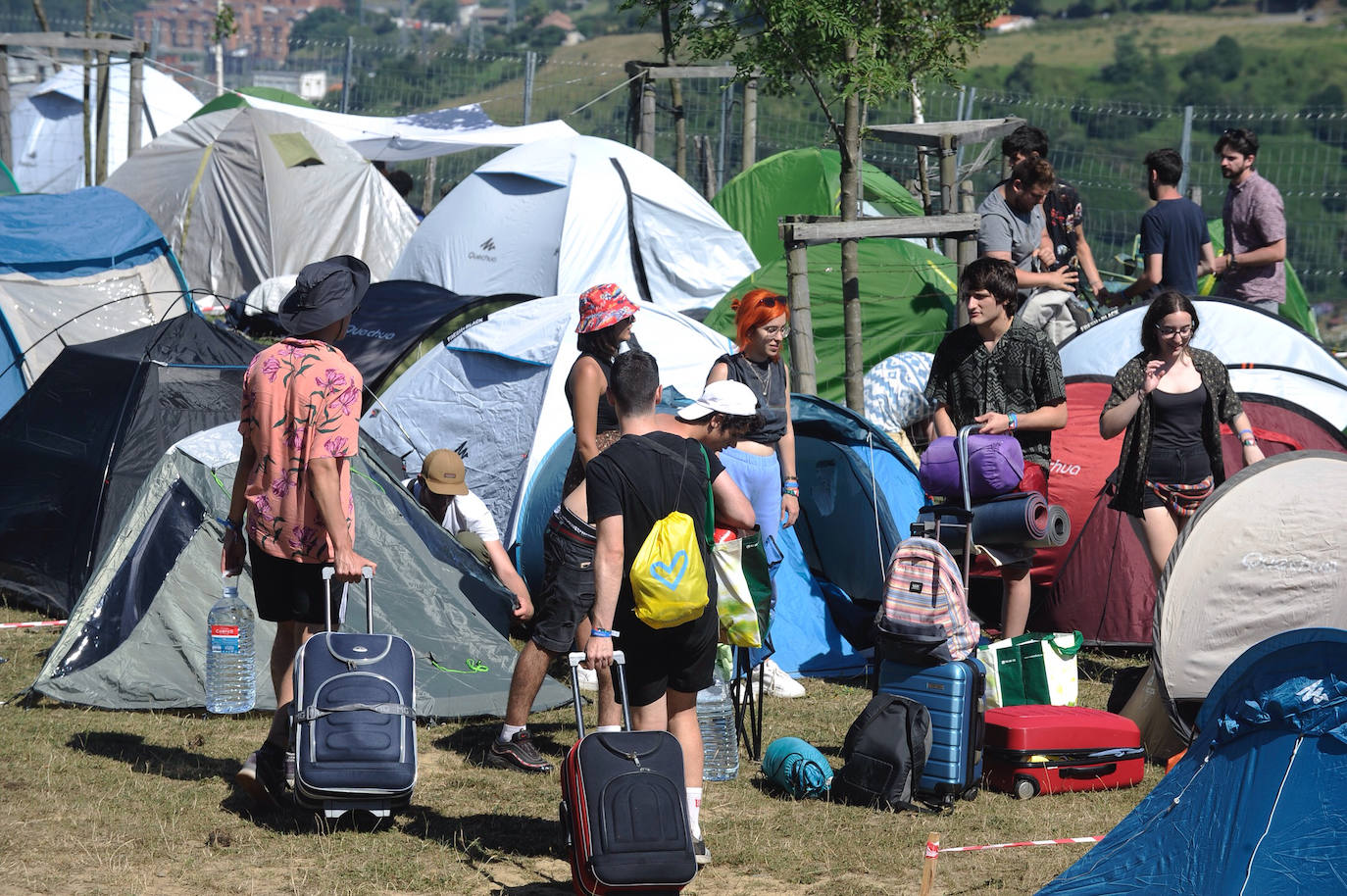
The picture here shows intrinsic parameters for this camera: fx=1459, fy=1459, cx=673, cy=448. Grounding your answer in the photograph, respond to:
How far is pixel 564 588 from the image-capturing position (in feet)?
16.4

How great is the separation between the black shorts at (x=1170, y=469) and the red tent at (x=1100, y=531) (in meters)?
0.55

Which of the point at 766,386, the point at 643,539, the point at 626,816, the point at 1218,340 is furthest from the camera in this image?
the point at 1218,340

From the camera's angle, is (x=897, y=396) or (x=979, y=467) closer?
(x=979, y=467)

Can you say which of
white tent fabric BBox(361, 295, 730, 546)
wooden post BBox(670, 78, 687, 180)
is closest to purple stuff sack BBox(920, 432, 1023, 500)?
white tent fabric BBox(361, 295, 730, 546)

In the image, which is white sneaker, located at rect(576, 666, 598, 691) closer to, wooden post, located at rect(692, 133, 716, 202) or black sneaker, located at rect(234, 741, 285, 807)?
black sneaker, located at rect(234, 741, 285, 807)

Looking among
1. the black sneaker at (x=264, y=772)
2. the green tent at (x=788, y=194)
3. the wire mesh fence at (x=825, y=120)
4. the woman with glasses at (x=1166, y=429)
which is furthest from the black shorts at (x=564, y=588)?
the green tent at (x=788, y=194)

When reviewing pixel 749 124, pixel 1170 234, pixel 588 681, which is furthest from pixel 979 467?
pixel 749 124

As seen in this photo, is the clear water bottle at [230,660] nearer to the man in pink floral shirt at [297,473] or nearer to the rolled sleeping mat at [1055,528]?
the man in pink floral shirt at [297,473]

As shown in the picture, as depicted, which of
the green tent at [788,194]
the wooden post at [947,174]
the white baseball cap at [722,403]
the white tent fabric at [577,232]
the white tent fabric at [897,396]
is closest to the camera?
the white baseball cap at [722,403]

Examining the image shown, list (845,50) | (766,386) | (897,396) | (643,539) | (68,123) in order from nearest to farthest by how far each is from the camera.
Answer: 1. (643,539)
2. (766,386)
3. (845,50)
4. (897,396)
5. (68,123)

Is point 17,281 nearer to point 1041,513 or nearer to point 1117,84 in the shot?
point 1041,513

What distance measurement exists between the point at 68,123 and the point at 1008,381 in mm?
21514

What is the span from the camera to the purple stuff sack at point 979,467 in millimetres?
5641

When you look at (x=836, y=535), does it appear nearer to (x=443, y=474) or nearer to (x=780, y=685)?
(x=780, y=685)
